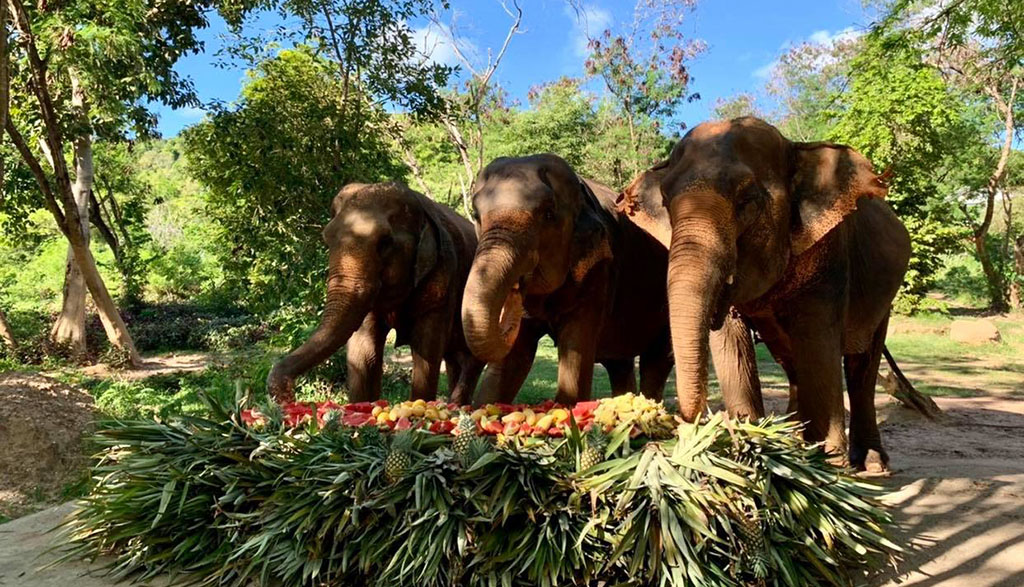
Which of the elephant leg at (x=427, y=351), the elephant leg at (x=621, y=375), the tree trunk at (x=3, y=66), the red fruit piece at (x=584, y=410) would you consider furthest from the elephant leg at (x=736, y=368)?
the tree trunk at (x=3, y=66)

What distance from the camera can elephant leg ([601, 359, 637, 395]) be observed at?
7.73m

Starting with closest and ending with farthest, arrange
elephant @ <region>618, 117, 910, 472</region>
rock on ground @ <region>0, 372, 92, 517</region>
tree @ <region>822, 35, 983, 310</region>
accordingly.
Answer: elephant @ <region>618, 117, 910, 472</region>, rock on ground @ <region>0, 372, 92, 517</region>, tree @ <region>822, 35, 983, 310</region>

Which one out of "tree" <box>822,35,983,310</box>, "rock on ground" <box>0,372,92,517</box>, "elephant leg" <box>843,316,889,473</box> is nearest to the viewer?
"elephant leg" <box>843,316,889,473</box>

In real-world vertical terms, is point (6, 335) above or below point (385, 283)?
above

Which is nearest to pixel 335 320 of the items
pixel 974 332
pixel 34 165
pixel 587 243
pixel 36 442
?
pixel 587 243

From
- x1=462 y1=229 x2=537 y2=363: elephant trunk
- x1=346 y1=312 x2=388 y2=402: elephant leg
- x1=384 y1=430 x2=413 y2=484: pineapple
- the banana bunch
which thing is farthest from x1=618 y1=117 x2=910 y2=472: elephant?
x1=346 y1=312 x2=388 y2=402: elephant leg

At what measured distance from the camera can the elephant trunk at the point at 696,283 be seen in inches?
159

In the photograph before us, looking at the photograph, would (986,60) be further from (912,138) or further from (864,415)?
(864,415)

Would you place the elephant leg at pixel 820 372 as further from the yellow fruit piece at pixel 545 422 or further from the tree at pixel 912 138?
the tree at pixel 912 138

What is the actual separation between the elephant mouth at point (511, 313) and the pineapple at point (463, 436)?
1.24 meters

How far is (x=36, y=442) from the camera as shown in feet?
26.2

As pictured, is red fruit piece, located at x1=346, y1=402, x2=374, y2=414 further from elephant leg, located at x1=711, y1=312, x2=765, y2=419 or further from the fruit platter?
elephant leg, located at x1=711, y1=312, x2=765, y2=419

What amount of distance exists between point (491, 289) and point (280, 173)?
22.3ft

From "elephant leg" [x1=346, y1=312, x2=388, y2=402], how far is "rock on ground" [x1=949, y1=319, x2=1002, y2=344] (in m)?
18.1
